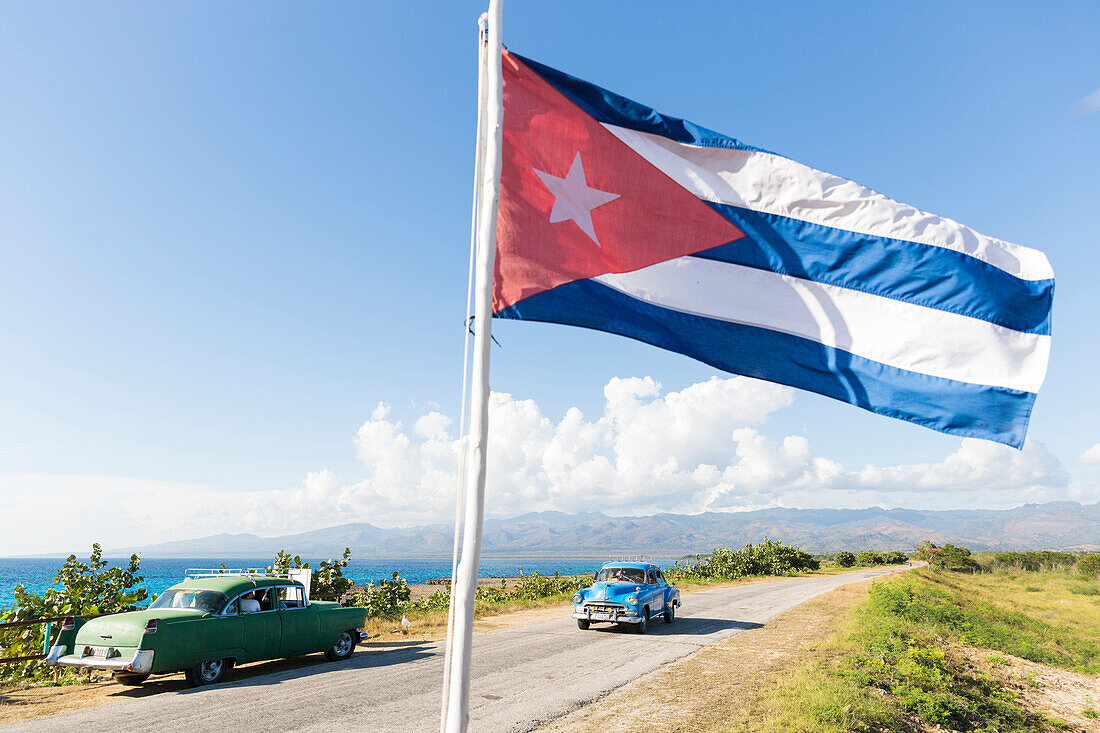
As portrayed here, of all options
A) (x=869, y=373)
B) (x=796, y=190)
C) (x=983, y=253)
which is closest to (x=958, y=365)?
(x=869, y=373)

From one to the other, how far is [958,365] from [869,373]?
0.63 meters

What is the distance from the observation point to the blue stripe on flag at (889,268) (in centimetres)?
487

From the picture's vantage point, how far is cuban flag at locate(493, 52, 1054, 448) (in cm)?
478

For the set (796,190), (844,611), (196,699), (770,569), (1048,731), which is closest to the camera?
(796,190)

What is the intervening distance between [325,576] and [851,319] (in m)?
18.5

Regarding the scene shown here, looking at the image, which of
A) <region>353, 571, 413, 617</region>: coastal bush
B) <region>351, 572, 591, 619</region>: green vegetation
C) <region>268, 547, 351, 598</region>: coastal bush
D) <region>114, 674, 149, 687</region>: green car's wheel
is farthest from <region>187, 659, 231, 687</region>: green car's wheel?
<region>353, 571, 413, 617</region>: coastal bush

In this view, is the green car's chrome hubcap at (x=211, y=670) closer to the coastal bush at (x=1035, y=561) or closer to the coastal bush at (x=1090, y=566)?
the coastal bush at (x=1090, y=566)

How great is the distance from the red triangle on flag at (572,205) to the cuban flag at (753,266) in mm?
11

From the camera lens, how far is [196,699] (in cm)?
995

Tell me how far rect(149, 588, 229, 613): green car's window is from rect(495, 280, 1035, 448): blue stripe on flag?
10040 mm

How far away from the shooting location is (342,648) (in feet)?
46.0

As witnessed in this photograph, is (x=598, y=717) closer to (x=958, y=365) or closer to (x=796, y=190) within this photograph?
(x=958, y=365)

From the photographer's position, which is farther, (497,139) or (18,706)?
(18,706)

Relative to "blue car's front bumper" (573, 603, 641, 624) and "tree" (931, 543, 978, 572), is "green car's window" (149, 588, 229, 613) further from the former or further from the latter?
"tree" (931, 543, 978, 572)
